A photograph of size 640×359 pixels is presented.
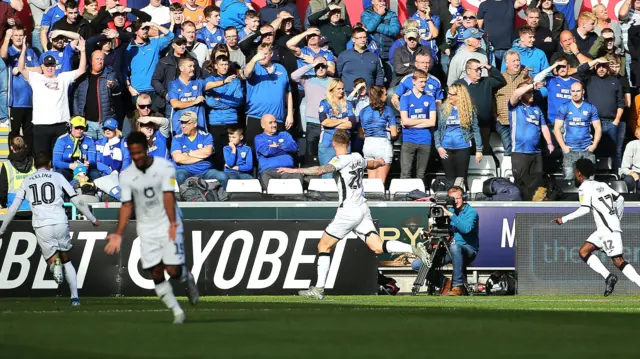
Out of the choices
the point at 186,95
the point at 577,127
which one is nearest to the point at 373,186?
the point at 186,95

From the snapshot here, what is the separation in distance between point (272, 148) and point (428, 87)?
9.87 ft

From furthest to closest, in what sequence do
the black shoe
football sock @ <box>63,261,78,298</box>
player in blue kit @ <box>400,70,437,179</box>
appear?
player in blue kit @ <box>400,70,437,179</box>
the black shoe
football sock @ <box>63,261,78,298</box>

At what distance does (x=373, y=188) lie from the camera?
2008 cm

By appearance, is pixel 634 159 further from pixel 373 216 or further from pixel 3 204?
pixel 3 204

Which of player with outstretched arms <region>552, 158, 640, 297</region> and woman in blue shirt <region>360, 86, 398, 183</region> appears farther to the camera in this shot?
woman in blue shirt <region>360, 86, 398, 183</region>

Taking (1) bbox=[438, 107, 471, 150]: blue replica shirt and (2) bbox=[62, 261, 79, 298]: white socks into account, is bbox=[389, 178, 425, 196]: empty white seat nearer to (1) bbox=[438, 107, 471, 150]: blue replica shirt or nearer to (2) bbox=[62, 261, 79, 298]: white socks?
(1) bbox=[438, 107, 471, 150]: blue replica shirt

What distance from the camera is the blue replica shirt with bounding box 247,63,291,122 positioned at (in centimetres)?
2158

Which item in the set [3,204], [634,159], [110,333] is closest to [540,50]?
[634,159]

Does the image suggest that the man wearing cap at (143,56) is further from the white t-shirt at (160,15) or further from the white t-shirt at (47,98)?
the white t-shirt at (47,98)

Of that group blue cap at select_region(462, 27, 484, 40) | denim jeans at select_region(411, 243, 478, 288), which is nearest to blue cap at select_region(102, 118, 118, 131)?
denim jeans at select_region(411, 243, 478, 288)

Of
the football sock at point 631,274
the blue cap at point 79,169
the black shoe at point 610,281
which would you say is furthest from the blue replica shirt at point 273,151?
the football sock at point 631,274

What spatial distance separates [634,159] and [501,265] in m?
3.84

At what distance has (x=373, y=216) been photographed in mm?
19703

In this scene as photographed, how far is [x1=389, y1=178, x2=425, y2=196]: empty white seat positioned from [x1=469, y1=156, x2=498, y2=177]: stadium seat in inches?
69.4
